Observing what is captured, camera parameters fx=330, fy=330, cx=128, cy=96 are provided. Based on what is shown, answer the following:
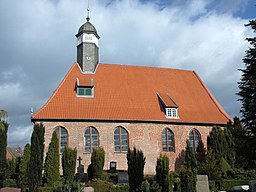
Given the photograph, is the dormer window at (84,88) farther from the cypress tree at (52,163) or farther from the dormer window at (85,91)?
the cypress tree at (52,163)

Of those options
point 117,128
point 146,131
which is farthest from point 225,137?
point 117,128

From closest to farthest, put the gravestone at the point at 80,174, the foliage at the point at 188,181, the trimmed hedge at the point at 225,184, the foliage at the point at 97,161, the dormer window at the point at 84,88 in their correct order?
the foliage at the point at 188,181 → the trimmed hedge at the point at 225,184 → the gravestone at the point at 80,174 → the foliage at the point at 97,161 → the dormer window at the point at 84,88

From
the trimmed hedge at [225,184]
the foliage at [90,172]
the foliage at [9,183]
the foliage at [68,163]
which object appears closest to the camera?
the trimmed hedge at [225,184]

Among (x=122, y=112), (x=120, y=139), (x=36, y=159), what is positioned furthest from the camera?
(x=122, y=112)

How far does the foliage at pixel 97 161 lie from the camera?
25.0 metres

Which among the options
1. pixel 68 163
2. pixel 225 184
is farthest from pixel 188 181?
pixel 68 163

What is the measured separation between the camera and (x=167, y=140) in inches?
1163

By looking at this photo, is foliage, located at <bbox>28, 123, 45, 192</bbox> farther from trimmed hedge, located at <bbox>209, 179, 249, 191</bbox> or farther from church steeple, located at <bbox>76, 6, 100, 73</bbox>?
trimmed hedge, located at <bbox>209, 179, 249, 191</bbox>

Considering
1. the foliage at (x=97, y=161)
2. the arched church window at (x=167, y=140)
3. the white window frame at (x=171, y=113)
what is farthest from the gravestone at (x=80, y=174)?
the white window frame at (x=171, y=113)

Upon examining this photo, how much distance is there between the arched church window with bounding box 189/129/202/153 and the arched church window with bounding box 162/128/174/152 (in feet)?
6.36

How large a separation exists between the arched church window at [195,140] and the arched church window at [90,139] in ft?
29.0

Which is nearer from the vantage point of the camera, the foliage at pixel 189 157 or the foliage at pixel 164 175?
the foliage at pixel 164 175

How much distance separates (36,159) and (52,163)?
2.33 meters

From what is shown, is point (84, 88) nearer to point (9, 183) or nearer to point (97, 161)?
point (97, 161)
